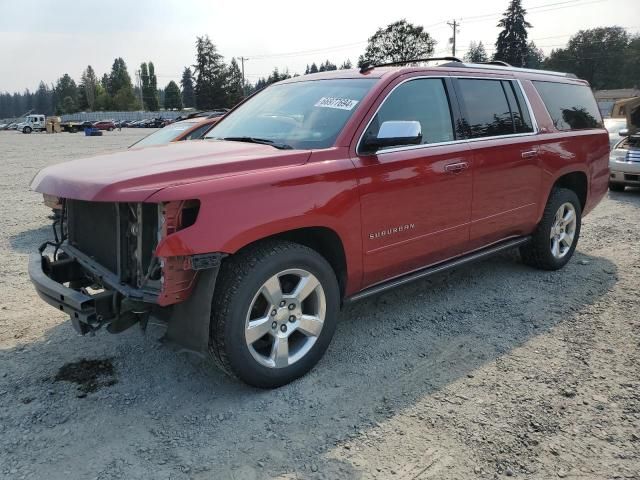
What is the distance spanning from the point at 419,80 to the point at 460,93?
0.47 metres

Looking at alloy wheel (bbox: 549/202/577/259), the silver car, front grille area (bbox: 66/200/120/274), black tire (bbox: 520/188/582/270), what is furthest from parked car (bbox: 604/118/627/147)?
front grille area (bbox: 66/200/120/274)

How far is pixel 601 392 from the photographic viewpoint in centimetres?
327

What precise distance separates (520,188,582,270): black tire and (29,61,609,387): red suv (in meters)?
0.33

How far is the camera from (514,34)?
75812 mm

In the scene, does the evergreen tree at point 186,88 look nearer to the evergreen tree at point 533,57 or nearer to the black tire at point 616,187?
the evergreen tree at point 533,57

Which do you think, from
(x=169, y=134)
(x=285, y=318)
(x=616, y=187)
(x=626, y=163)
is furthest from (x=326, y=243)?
(x=616, y=187)

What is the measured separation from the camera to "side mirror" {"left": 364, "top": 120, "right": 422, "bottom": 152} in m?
3.48

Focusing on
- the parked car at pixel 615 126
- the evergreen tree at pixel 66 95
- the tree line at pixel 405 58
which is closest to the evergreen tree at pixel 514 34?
the tree line at pixel 405 58

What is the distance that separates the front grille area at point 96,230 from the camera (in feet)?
10.7

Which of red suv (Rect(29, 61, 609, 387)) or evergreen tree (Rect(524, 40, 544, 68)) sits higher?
evergreen tree (Rect(524, 40, 544, 68))

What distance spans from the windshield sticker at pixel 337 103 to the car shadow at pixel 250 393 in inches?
66.8

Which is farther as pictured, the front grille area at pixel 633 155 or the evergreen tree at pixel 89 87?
the evergreen tree at pixel 89 87

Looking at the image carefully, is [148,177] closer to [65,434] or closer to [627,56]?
[65,434]

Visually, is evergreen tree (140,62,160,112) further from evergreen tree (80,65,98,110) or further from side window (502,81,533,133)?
side window (502,81,533,133)
